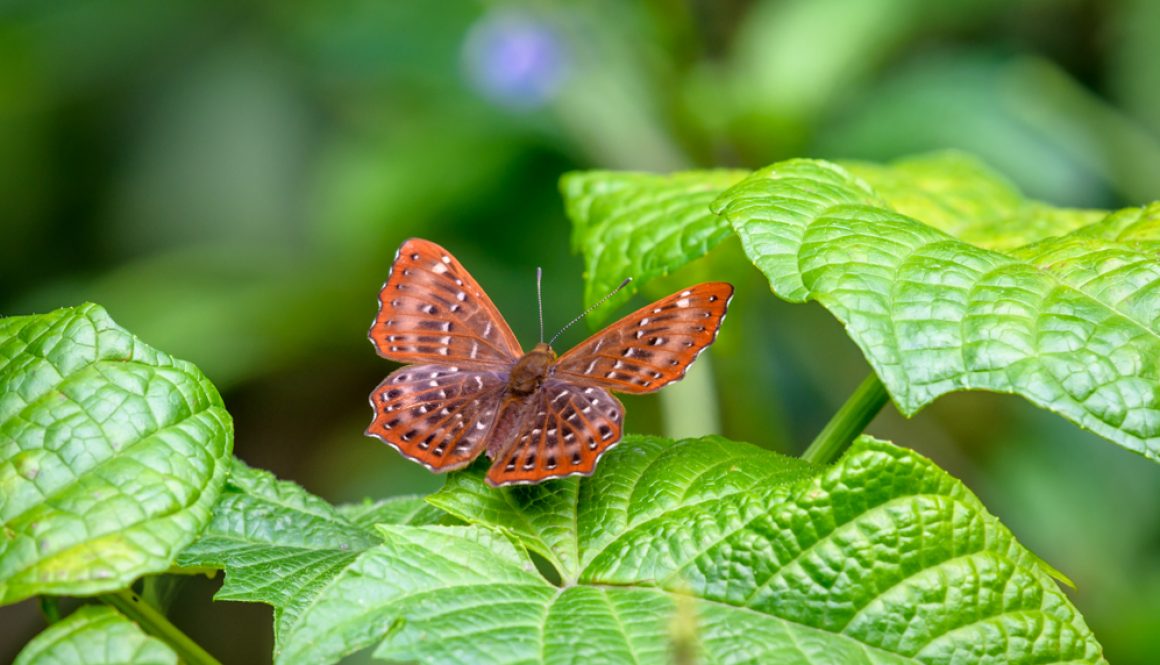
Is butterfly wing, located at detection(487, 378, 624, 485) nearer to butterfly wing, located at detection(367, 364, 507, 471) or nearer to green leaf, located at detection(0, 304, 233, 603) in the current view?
butterfly wing, located at detection(367, 364, 507, 471)

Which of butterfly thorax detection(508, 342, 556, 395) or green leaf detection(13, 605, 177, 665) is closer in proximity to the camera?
green leaf detection(13, 605, 177, 665)

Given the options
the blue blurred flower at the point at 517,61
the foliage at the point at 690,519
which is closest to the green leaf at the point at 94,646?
the foliage at the point at 690,519

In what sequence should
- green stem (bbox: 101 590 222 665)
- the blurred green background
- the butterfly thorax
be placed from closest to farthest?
green stem (bbox: 101 590 222 665) → the butterfly thorax → the blurred green background

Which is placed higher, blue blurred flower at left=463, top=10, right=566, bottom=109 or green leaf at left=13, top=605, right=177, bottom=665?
blue blurred flower at left=463, top=10, right=566, bottom=109

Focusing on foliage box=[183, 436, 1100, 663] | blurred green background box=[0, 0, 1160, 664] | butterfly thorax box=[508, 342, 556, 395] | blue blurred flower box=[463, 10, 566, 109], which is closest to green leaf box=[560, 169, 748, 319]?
butterfly thorax box=[508, 342, 556, 395]

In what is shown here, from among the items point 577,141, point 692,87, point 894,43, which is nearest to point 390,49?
point 577,141

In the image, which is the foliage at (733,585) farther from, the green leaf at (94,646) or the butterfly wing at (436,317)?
the butterfly wing at (436,317)
